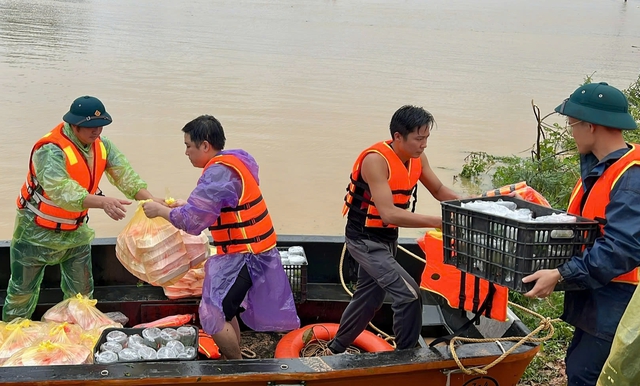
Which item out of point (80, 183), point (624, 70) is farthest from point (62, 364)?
point (624, 70)

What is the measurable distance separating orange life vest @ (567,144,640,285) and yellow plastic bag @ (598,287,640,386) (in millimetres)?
1048

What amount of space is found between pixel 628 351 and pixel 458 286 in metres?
1.85

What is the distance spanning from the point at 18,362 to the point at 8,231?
4.16 m

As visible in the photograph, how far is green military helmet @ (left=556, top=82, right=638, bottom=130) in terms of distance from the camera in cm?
249

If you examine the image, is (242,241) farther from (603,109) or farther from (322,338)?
(603,109)

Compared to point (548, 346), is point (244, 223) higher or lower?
higher

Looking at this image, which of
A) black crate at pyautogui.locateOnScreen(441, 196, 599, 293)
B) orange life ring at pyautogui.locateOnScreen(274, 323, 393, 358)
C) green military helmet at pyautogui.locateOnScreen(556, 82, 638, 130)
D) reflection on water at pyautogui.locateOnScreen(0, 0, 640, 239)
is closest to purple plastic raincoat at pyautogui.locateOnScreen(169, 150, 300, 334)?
orange life ring at pyautogui.locateOnScreen(274, 323, 393, 358)

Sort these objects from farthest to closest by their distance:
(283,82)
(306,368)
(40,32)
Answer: (40,32)
(283,82)
(306,368)

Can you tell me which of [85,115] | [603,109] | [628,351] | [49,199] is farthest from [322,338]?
[628,351]

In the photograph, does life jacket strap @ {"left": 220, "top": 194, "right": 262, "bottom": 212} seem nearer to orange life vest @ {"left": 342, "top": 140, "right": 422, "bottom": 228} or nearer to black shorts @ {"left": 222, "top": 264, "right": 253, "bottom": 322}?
black shorts @ {"left": 222, "top": 264, "right": 253, "bottom": 322}

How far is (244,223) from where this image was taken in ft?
11.2

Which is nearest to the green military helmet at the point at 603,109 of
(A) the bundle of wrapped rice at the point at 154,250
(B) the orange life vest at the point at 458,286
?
(B) the orange life vest at the point at 458,286

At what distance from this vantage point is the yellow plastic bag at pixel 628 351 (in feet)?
4.90

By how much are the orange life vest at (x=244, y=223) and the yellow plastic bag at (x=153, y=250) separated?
50cm
